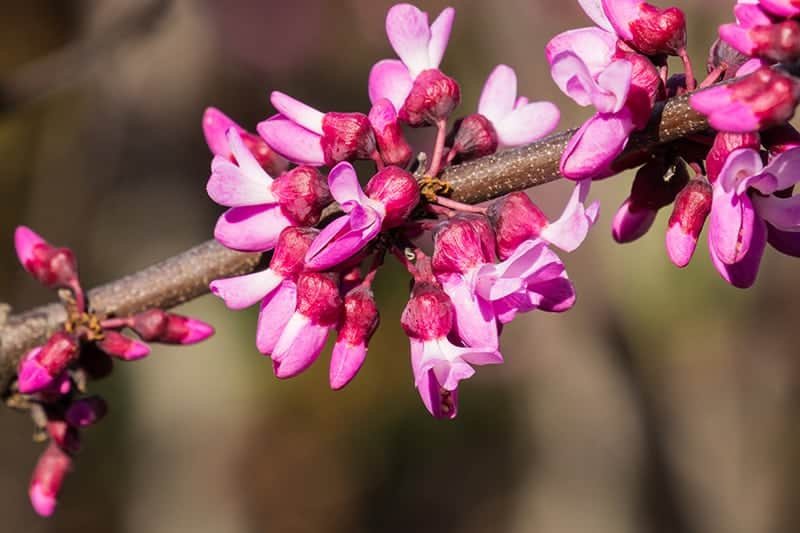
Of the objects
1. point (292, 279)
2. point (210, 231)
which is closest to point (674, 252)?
point (292, 279)

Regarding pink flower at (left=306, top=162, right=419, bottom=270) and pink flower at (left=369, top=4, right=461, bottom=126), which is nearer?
pink flower at (left=306, top=162, right=419, bottom=270)

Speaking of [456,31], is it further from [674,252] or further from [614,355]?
[674,252]

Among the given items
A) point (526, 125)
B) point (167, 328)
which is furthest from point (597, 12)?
point (167, 328)

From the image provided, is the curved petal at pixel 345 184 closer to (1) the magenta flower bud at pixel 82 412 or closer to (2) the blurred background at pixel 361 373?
(1) the magenta flower bud at pixel 82 412

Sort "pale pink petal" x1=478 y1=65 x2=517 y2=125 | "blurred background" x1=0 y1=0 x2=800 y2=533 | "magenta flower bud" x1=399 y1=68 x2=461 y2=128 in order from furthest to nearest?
"blurred background" x1=0 y1=0 x2=800 y2=533 → "pale pink petal" x1=478 y1=65 x2=517 y2=125 → "magenta flower bud" x1=399 y1=68 x2=461 y2=128

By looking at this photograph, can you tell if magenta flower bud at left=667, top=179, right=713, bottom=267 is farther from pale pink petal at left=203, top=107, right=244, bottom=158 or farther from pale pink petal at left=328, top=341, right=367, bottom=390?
pale pink petal at left=203, top=107, right=244, bottom=158

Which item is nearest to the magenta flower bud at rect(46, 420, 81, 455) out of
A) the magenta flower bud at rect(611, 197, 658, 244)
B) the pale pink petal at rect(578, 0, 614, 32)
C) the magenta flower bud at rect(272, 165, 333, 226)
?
the magenta flower bud at rect(272, 165, 333, 226)
